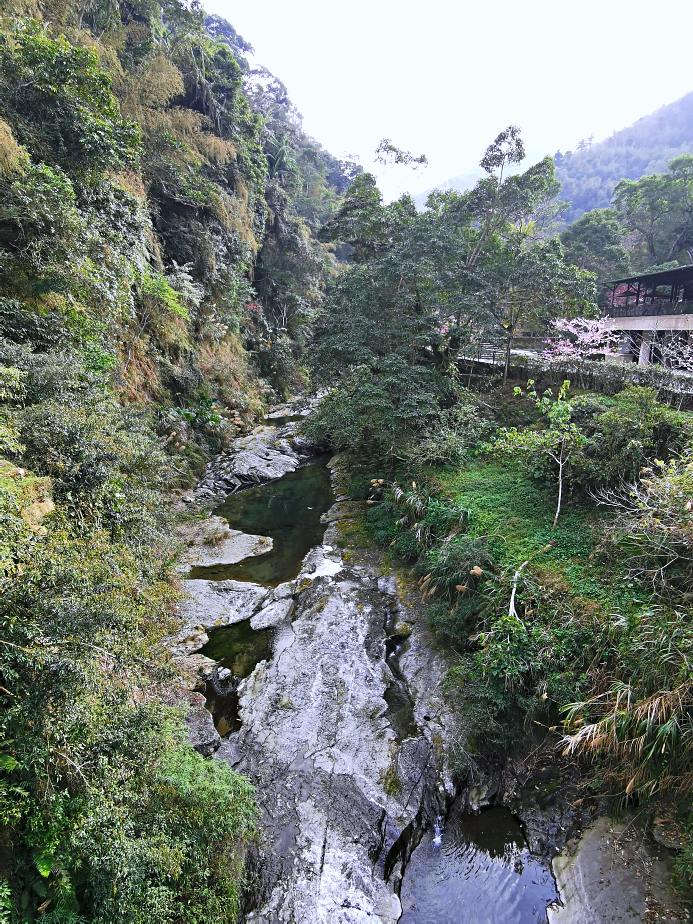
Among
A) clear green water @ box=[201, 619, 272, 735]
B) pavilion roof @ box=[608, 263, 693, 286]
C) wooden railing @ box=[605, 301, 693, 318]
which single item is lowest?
clear green water @ box=[201, 619, 272, 735]

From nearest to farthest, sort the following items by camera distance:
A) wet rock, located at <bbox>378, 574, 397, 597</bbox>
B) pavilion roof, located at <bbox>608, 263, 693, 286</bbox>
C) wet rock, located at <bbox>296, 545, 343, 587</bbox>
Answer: wet rock, located at <bbox>378, 574, 397, 597</bbox>, wet rock, located at <bbox>296, 545, 343, 587</bbox>, pavilion roof, located at <bbox>608, 263, 693, 286</bbox>

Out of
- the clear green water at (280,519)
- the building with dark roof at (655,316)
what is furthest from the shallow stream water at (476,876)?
the building with dark roof at (655,316)

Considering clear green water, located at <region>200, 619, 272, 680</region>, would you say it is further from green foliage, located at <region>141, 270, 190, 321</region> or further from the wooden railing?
the wooden railing

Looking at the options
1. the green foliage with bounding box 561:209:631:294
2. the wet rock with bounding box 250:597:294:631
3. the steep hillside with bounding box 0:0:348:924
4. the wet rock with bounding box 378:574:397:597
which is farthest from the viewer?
the green foliage with bounding box 561:209:631:294

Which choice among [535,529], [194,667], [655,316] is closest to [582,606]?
[535,529]

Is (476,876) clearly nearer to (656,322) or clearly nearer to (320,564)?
(320,564)

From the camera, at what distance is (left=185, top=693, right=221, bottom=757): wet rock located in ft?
21.4

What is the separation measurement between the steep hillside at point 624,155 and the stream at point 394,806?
290 feet

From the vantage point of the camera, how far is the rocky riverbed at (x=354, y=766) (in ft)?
16.6

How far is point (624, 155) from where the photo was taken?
95.2 m

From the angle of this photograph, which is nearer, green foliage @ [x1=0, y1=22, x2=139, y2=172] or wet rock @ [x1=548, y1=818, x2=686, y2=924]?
wet rock @ [x1=548, y1=818, x2=686, y2=924]

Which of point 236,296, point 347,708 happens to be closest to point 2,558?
point 347,708

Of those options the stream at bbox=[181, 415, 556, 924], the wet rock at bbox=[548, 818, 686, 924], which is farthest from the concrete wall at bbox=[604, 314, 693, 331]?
the wet rock at bbox=[548, 818, 686, 924]

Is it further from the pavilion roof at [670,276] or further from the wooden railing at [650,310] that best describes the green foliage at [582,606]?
the pavilion roof at [670,276]
